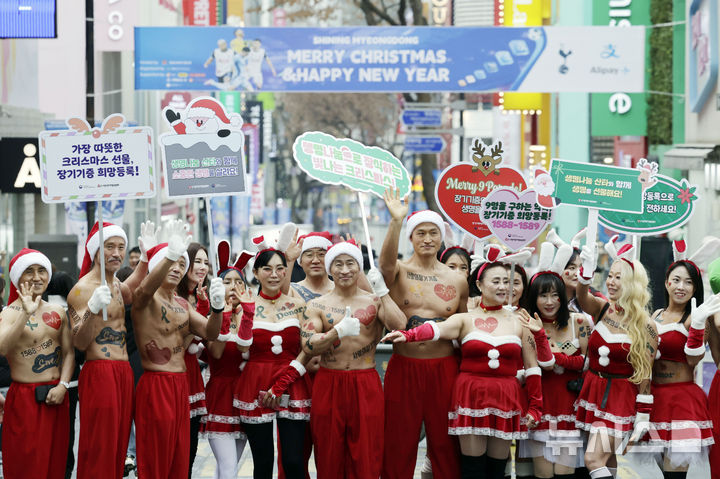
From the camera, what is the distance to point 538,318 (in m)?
7.77

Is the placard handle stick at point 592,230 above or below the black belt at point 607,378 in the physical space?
above

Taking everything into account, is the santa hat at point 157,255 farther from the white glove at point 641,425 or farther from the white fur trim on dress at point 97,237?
the white glove at point 641,425

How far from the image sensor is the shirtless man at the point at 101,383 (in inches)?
296

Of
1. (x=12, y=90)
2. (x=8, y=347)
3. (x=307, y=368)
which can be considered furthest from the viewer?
(x=12, y=90)

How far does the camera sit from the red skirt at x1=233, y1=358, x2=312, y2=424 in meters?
7.84

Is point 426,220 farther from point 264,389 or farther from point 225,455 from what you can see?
point 225,455

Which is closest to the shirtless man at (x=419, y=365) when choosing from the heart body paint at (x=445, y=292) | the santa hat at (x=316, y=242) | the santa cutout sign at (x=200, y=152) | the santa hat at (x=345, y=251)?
the heart body paint at (x=445, y=292)

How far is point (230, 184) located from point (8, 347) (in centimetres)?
197

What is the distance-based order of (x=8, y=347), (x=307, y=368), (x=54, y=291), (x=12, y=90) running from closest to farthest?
(x=8, y=347) < (x=307, y=368) < (x=54, y=291) < (x=12, y=90)

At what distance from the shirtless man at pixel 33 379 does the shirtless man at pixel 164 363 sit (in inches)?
21.5

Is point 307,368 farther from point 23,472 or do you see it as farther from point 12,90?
point 12,90

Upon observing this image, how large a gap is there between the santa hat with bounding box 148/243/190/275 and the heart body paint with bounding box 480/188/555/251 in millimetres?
2236

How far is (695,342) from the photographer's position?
24.8 feet

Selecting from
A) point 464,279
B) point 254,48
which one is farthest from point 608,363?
point 254,48
